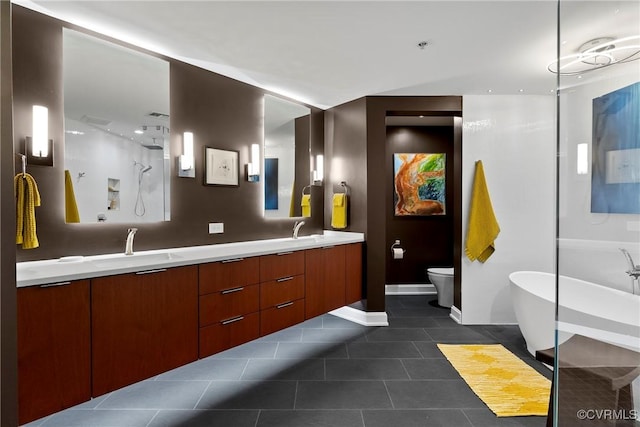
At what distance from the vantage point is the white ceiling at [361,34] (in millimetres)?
1831

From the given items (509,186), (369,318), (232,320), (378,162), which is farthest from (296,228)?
(509,186)

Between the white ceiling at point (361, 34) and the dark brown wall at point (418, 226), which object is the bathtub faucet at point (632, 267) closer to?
the white ceiling at point (361, 34)

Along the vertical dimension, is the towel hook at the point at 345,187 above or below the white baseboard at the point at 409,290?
above

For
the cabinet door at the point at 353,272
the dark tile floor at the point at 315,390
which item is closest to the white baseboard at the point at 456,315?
→ the dark tile floor at the point at 315,390

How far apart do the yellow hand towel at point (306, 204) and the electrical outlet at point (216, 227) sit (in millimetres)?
1034

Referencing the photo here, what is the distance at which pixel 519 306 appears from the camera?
267 cm

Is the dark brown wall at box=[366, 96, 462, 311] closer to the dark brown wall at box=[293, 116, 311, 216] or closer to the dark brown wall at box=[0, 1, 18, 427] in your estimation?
the dark brown wall at box=[293, 116, 311, 216]

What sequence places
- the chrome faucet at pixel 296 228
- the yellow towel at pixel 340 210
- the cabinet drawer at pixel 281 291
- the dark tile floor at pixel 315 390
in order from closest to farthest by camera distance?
the dark tile floor at pixel 315 390 → the cabinet drawer at pixel 281 291 → the chrome faucet at pixel 296 228 → the yellow towel at pixel 340 210

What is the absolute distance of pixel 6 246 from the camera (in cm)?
110

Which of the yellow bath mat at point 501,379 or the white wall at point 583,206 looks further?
the yellow bath mat at point 501,379

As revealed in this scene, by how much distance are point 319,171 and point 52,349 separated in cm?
287

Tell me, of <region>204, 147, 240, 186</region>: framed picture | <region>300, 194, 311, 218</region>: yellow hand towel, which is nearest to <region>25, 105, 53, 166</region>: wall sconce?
<region>204, 147, 240, 186</region>: framed picture

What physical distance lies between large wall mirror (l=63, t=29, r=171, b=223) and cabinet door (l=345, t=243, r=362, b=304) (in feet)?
5.84

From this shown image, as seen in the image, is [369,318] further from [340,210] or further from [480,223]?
[480,223]
